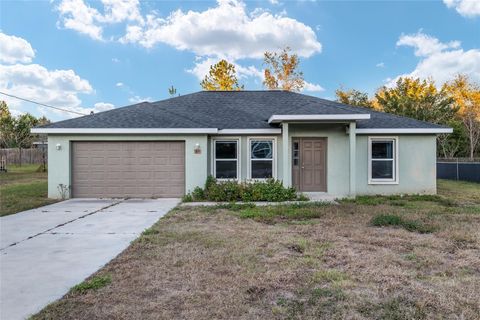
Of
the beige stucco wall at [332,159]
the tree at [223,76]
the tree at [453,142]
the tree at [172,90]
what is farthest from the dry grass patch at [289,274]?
the tree at [172,90]

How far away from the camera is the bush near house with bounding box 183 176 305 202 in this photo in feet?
33.5

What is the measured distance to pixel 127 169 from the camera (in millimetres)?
11281

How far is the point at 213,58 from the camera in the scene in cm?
3127

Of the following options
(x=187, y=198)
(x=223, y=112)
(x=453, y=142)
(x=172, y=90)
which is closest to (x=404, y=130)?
(x=223, y=112)

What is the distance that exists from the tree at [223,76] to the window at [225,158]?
20339 mm

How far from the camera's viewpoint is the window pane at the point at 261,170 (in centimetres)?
1165

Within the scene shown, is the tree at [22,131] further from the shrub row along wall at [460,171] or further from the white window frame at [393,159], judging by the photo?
the shrub row along wall at [460,171]

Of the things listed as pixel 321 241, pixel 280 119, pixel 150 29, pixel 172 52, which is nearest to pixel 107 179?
pixel 280 119

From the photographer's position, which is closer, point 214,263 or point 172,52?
point 214,263

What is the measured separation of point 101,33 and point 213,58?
15.8 m

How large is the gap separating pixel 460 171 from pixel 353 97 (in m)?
16.6

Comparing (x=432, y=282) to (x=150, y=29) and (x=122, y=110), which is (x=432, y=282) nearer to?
(x=122, y=110)

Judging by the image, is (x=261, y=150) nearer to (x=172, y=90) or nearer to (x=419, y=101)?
(x=419, y=101)

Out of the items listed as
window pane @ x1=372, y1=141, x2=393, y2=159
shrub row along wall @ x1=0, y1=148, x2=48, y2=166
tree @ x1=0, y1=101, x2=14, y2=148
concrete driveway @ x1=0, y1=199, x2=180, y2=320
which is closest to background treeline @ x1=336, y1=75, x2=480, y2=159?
window pane @ x1=372, y1=141, x2=393, y2=159
